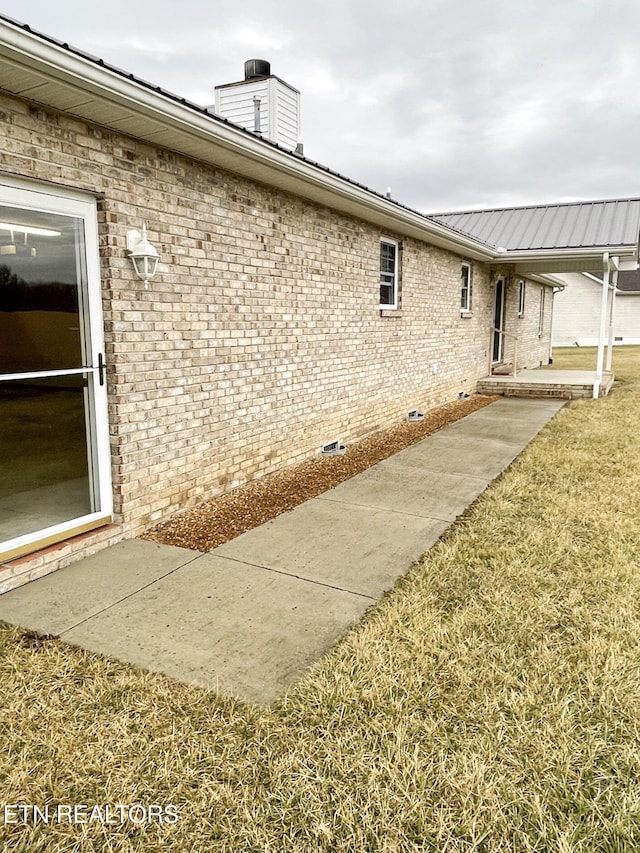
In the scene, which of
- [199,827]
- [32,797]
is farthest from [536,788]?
[32,797]

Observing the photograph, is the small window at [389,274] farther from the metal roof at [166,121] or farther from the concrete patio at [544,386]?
the concrete patio at [544,386]

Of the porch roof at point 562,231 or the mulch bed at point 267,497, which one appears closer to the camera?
the mulch bed at point 267,497

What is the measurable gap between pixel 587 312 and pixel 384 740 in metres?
36.0

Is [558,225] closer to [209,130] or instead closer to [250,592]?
[209,130]

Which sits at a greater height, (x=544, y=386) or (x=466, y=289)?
(x=466, y=289)

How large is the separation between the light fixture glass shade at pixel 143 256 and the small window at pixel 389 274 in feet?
A: 15.6

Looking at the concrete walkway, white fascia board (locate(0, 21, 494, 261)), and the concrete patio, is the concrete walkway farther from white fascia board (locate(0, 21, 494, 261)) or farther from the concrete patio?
the concrete patio

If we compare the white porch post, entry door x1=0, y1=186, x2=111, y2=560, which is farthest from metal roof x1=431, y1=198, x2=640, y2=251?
entry door x1=0, y1=186, x2=111, y2=560

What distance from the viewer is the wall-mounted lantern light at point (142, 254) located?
4.10m

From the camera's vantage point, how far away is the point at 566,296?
34375 mm

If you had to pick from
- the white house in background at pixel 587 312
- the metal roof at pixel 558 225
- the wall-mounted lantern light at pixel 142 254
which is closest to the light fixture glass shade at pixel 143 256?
the wall-mounted lantern light at pixel 142 254

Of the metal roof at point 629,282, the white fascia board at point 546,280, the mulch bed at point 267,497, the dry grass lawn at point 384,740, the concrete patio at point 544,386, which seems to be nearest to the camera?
the dry grass lawn at point 384,740

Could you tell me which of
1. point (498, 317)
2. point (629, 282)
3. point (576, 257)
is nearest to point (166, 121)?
point (576, 257)

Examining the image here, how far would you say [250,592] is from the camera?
3.49m
